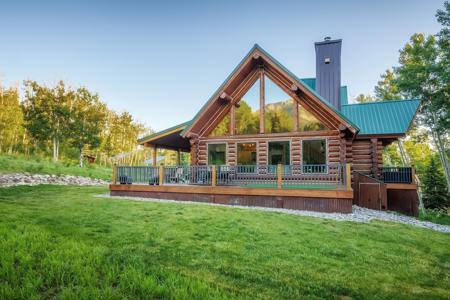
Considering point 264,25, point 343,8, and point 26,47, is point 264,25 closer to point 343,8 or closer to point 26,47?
point 343,8

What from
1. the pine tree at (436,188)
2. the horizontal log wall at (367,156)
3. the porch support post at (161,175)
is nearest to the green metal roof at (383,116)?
the horizontal log wall at (367,156)

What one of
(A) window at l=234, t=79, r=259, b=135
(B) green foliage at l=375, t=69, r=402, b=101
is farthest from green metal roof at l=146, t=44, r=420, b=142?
(B) green foliage at l=375, t=69, r=402, b=101

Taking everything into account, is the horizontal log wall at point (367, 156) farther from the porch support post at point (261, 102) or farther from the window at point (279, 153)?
the porch support post at point (261, 102)

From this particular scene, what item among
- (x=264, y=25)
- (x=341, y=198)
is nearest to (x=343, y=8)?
(x=264, y=25)

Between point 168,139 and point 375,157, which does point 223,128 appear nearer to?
point 168,139

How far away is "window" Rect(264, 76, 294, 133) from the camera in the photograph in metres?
13.8

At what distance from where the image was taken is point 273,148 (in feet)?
45.9

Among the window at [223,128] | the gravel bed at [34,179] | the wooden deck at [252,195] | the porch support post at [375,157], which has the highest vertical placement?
the window at [223,128]

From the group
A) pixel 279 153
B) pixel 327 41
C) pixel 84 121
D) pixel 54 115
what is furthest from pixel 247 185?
pixel 54 115

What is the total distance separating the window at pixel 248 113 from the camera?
47.5ft

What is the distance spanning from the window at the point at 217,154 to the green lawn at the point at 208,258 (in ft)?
21.8

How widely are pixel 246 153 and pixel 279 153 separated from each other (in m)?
1.80

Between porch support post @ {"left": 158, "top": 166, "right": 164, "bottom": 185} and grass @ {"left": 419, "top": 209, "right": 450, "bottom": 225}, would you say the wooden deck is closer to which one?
porch support post @ {"left": 158, "top": 166, "right": 164, "bottom": 185}

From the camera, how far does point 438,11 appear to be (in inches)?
849
